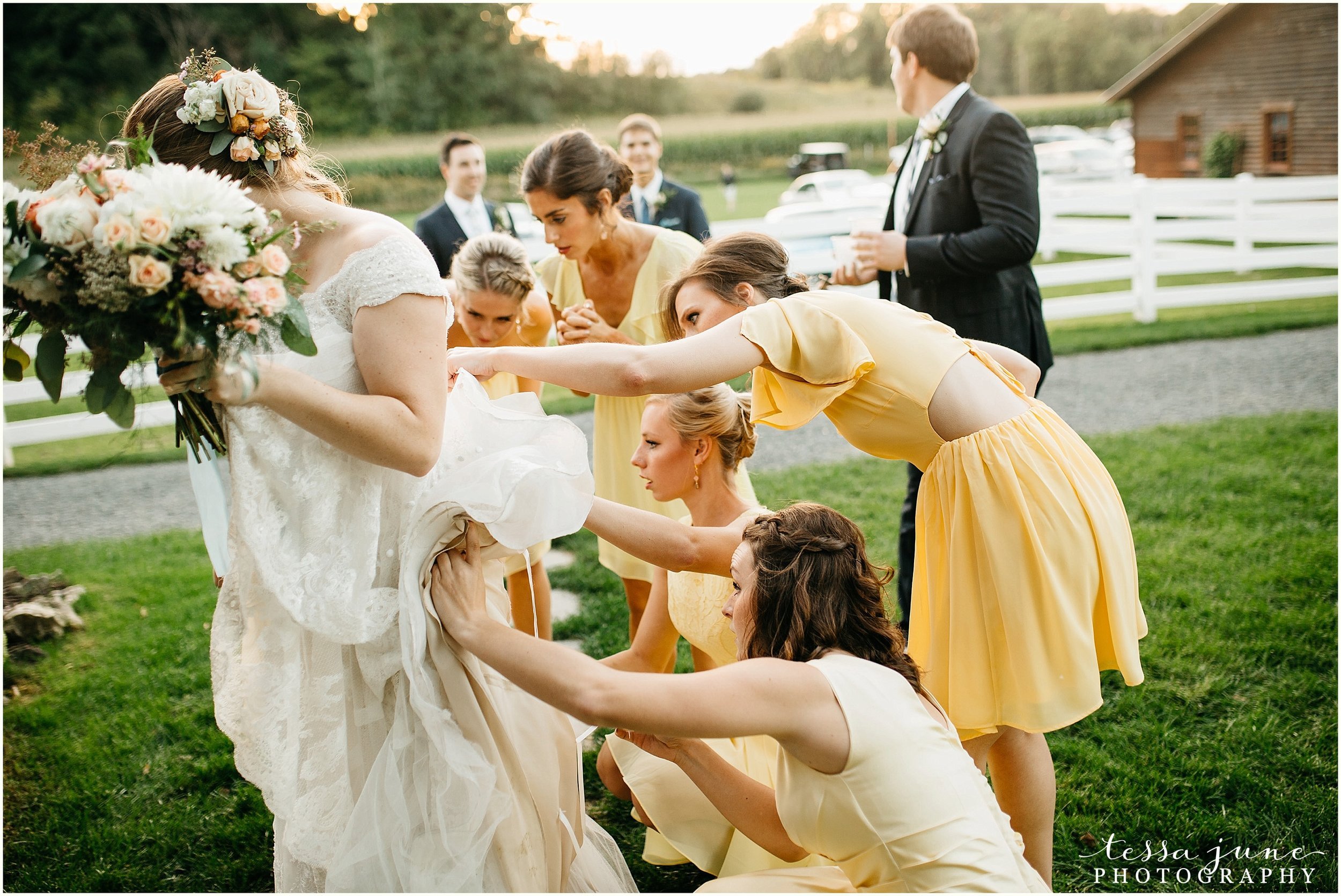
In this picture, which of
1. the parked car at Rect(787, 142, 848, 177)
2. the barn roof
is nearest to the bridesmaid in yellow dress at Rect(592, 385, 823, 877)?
the barn roof

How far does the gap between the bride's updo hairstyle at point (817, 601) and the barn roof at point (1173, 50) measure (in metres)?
25.6

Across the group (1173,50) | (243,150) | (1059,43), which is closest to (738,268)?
(243,150)

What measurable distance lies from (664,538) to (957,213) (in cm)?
219

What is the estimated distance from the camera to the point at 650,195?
7.14 meters

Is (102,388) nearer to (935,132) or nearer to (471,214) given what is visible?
→ (935,132)

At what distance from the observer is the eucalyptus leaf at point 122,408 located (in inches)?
67.4

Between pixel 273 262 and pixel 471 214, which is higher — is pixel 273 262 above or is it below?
below

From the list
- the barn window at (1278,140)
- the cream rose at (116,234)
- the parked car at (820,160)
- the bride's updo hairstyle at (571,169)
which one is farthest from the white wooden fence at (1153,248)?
the parked car at (820,160)

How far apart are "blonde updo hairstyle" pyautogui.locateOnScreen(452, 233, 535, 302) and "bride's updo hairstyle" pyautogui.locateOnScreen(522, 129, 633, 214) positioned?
246 millimetres

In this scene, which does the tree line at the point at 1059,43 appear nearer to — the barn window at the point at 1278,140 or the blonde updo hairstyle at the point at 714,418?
the barn window at the point at 1278,140

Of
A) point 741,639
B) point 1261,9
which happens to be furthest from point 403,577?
point 1261,9

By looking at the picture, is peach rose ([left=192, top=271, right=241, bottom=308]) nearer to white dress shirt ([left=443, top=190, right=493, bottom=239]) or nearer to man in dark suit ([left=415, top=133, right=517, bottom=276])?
man in dark suit ([left=415, top=133, right=517, bottom=276])

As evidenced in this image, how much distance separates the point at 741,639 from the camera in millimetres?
2146

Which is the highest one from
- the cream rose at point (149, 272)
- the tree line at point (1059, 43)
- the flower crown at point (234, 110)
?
the tree line at point (1059, 43)
